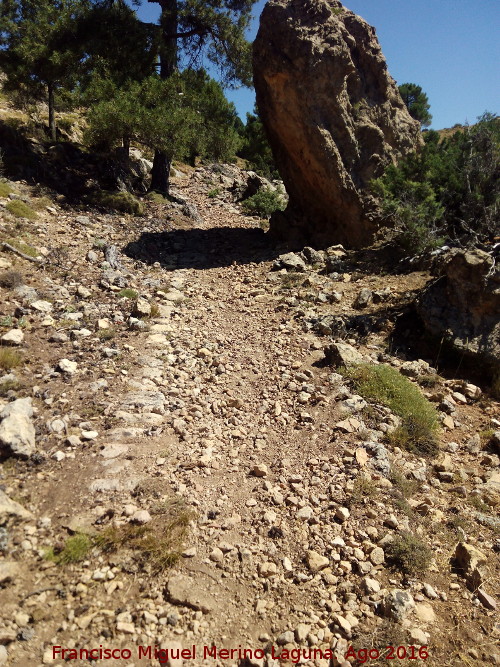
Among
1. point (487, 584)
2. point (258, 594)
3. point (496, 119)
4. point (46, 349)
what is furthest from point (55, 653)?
point (496, 119)

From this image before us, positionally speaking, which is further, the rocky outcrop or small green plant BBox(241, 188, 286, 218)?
small green plant BBox(241, 188, 286, 218)

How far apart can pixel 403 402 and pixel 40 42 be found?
13.3 meters

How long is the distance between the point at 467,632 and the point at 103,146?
47.4 feet

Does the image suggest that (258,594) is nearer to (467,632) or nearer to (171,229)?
(467,632)

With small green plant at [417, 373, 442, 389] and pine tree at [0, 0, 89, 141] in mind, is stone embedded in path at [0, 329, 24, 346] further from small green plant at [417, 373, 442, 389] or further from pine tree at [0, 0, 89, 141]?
pine tree at [0, 0, 89, 141]

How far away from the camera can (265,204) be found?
14281 millimetres

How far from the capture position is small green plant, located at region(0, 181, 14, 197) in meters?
9.62

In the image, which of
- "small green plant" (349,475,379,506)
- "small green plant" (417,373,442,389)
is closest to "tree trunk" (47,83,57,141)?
"small green plant" (417,373,442,389)

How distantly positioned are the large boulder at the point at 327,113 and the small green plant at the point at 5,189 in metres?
6.38

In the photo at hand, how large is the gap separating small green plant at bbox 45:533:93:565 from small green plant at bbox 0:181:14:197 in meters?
8.83

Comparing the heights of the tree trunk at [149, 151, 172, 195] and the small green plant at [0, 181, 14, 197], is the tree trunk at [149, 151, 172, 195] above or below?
above

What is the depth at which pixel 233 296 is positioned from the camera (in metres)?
8.78

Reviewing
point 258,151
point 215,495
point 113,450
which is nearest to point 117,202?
point 113,450

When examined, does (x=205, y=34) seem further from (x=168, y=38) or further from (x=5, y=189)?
(x=5, y=189)
